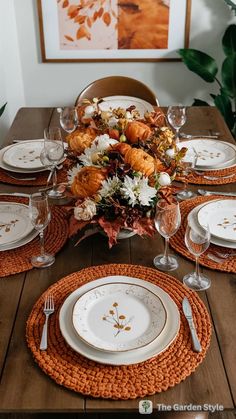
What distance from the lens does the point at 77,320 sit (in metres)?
0.98

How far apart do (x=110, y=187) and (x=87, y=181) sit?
6 cm

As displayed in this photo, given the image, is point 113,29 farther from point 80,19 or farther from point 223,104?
point 223,104

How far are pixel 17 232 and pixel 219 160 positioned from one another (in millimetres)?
780

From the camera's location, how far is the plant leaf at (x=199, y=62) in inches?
112

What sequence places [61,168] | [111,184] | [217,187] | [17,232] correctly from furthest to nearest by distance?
[61,168]
[217,187]
[17,232]
[111,184]

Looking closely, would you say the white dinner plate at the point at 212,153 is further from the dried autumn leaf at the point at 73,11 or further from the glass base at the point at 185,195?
the dried autumn leaf at the point at 73,11

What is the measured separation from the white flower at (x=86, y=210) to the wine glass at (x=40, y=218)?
9 cm

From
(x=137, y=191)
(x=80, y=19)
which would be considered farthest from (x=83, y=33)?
(x=137, y=191)

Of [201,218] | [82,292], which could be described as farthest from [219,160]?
[82,292]

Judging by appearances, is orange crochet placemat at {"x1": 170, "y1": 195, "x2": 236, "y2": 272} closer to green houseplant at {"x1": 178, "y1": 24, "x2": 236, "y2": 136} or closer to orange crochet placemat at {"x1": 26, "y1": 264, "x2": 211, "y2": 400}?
orange crochet placemat at {"x1": 26, "y1": 264, "x2": 211, "y2": 400}

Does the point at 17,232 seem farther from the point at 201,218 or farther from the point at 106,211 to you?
the point at 201,218

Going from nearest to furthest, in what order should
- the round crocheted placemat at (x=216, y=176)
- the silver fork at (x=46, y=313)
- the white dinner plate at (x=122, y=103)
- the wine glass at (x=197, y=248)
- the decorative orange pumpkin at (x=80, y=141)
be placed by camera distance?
the silver fork at (x=46, y=313) → the wine glass at (x=197, y=248) → the decorative orange pumpkin at (x=80, y=141) → the round crocheted placemat at (x=216, y=176) → the white dinner plate at (x=122, y=103)

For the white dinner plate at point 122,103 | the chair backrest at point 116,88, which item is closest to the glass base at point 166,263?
the white dinner plate at point 122,103

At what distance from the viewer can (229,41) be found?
9.25 ft
